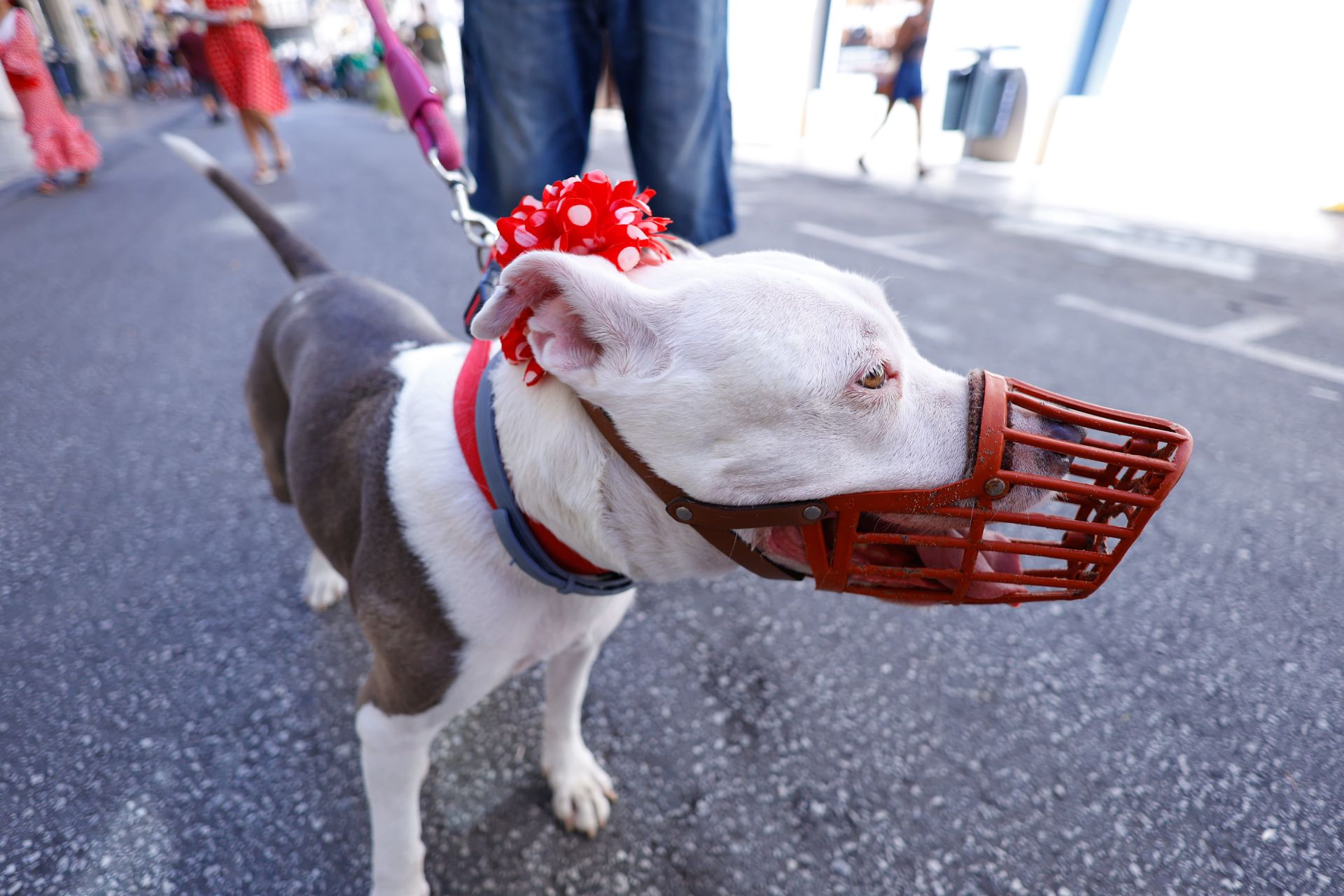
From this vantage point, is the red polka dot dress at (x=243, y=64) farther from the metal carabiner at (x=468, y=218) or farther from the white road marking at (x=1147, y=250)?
the white road marking at (x=1147, y=250)

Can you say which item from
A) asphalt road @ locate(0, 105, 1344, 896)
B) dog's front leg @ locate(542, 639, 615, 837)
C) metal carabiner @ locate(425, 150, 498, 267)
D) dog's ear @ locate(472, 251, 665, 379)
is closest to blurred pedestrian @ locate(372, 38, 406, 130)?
asphalt road @ locate(0, 105, 1344, 896)

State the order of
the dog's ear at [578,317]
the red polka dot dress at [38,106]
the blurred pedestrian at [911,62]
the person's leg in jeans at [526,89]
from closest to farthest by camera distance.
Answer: the dog's ear at [578,317], the person's leg in jeans at [526,89], the red polka dot dress at [38,106], the blurred pedestrian at [911,62]

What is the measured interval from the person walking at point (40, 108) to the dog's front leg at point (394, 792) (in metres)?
8.87

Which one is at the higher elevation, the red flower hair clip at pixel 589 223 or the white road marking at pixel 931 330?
the red flower hair clip at pixel 589 223

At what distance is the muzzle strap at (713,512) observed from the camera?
105 centimetres

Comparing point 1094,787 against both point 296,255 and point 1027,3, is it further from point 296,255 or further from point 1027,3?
point 1027,3

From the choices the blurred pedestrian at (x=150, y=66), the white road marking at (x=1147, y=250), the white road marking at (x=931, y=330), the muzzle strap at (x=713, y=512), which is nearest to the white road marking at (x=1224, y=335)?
the white road marking at (x=931, y=330)

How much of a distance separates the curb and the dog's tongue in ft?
30.3

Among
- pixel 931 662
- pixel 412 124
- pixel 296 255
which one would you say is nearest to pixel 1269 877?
pixel 931 662

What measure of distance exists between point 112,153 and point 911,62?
11.7 meters

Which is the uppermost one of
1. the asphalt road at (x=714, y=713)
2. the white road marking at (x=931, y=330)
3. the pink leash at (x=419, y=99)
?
the pink leash at (x=419, y=99)

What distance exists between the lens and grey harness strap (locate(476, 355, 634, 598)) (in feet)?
3.79

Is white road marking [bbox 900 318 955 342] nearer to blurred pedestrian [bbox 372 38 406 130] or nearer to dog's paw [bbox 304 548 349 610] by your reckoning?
dog's paw [bbox 304 548 349 610]

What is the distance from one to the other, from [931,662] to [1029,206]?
25.7ft
